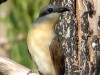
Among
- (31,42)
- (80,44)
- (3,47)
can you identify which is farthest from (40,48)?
(3,47)

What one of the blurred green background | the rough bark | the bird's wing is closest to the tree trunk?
the bird's wing

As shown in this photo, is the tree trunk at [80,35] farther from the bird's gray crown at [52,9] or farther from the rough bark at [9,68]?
the rough bark at [9,68]

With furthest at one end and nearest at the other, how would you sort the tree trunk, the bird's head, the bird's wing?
the bird's wing
the bird's head
the tree trunk

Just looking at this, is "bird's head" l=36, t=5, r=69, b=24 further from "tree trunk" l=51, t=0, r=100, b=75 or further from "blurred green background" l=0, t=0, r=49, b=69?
"blurred green background" l=0, t=0, r=49, b=69

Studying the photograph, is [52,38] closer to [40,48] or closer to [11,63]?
[40,48]

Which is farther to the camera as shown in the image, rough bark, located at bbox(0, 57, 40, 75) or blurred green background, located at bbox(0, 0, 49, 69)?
blurred green background, located at bbox(0, 0, 49, 69)

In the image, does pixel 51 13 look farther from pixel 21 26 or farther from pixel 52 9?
pixel 21 26

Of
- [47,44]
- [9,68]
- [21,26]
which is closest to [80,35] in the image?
[47,44]

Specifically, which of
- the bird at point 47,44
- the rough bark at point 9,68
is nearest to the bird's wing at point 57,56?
the bird at point 47,44
